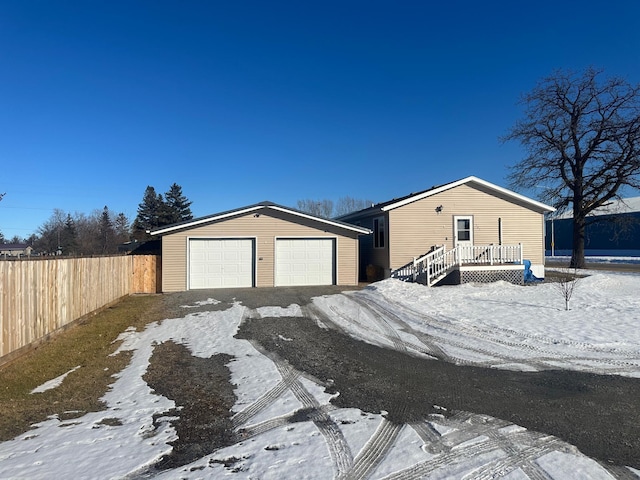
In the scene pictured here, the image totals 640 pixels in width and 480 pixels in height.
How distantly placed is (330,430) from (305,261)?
44.4 ft

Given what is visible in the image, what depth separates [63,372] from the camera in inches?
241

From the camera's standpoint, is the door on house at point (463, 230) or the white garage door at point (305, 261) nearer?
the white garage door at point (305, 261)

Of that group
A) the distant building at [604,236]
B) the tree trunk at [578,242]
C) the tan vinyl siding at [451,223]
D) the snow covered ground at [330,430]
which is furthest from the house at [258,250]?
the distant building at [604,236]

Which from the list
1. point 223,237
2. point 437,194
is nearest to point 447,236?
point 437,194

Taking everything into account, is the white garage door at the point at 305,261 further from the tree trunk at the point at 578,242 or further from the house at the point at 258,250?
the tree trunk at the point at 578,242

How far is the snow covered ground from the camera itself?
3.22 metres

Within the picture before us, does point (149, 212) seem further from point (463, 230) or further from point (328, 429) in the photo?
point (328, 429)

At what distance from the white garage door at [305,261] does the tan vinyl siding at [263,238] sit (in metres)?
0.26

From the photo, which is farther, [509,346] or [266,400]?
[509,346]

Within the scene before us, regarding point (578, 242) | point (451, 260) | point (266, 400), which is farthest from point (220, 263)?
point (578, 242)

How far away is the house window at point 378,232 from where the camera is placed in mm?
18812

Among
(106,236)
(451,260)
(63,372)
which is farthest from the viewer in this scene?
(106,236)

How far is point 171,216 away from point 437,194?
36155mm

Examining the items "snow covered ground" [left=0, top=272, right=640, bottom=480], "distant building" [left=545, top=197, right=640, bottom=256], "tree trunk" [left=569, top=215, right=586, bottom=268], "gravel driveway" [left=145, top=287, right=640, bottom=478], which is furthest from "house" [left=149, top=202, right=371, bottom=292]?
"distant building" [left=545, top=197, right=640, bottom=256]
